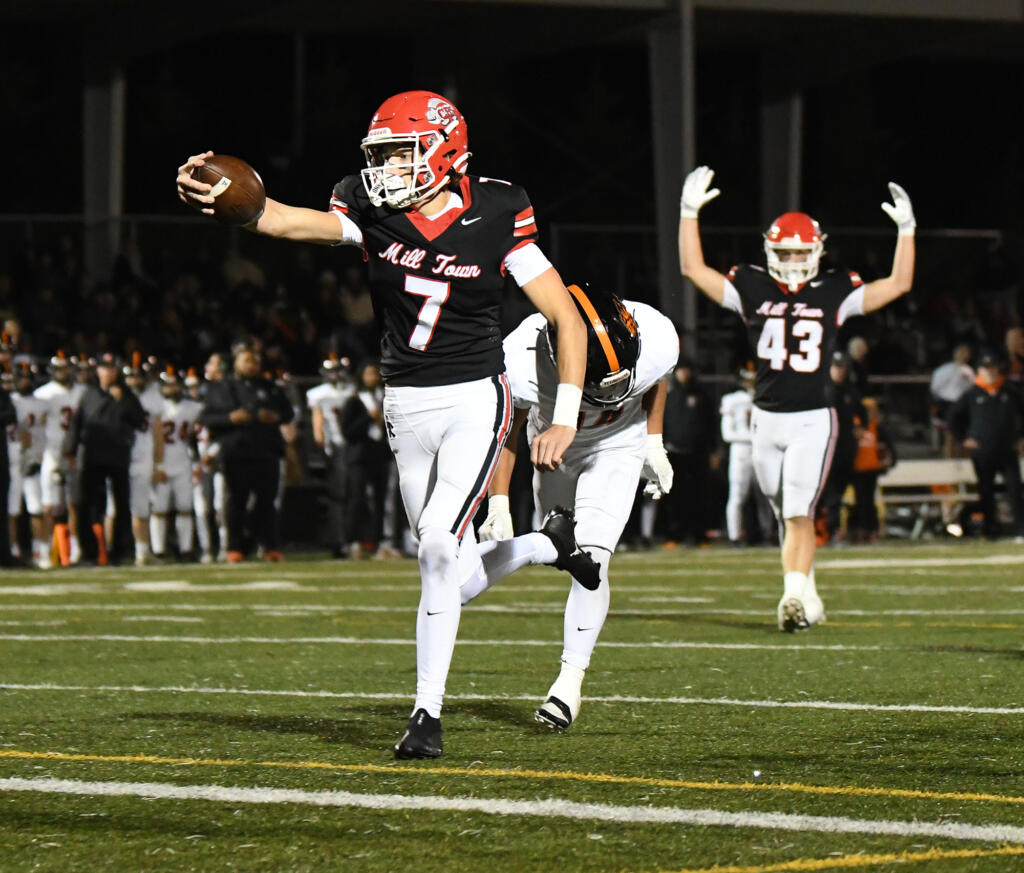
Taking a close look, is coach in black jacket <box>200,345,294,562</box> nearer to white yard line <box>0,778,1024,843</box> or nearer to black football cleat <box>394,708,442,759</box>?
black football cleat <box>394,708,442,759</box>

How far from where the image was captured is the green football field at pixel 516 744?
3.94 m

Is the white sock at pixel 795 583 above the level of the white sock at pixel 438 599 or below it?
below

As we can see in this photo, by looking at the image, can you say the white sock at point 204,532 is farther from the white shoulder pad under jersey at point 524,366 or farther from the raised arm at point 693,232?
the white shoulder pad under jersey at point 524,366

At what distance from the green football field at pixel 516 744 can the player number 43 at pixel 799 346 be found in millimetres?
1258

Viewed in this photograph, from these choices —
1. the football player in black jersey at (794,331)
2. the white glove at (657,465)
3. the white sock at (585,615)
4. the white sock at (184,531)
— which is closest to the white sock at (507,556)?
the white sock at (585,615)

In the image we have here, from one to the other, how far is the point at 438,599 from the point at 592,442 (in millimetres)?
1339

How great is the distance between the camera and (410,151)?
544cm

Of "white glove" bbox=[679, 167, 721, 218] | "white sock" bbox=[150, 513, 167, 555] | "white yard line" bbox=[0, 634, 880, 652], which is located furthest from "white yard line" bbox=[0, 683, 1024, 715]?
"white sock" bbox=[150, 513, 167, 555]

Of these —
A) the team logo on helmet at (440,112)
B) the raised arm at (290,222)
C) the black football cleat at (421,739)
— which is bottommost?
the black football cleat at (421,739)

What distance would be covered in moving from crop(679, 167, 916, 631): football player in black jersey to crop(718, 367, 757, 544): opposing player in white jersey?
7.29 meters

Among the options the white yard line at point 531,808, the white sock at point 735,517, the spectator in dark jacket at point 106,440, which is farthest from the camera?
the white sock at point 735,517

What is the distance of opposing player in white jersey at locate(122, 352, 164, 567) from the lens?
15.5 metres

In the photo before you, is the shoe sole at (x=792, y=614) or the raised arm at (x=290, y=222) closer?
the raised arm at (x=290, y=222)

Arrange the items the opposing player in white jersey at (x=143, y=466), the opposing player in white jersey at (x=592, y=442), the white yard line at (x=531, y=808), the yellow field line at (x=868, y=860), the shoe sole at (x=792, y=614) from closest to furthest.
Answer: the yellow field line at (x=868, y=860) → the white yard line at (x=531, y=808) → the opposing player in white jersey at (x=592, y=442) → the shoe sole at (x=792, y=614) → the opposing player in white jersey at (x=143, y=466)
